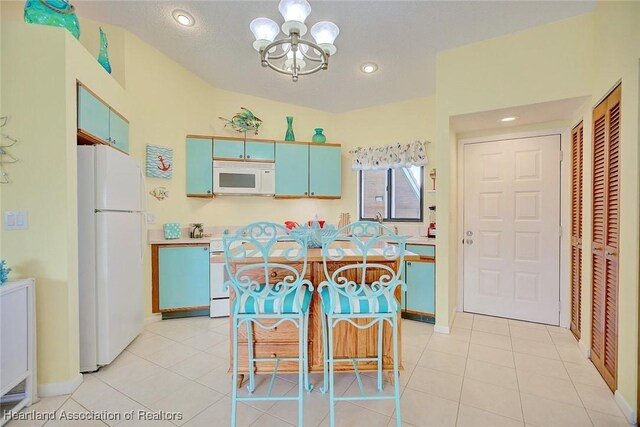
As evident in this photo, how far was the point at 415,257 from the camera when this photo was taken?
1.73 metres

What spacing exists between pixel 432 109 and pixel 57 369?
425cm

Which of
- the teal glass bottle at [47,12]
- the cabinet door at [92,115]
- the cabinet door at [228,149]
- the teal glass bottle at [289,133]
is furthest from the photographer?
the teal glass bottle at [289,133]

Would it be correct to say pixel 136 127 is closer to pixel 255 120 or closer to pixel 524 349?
pixel 255 120

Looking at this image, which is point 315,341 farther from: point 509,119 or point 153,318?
point 509,119

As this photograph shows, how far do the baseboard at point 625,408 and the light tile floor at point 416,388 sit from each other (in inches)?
1.3

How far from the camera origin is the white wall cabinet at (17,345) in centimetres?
151

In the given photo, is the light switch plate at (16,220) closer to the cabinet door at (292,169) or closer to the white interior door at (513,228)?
the cabinet door at (292,169)

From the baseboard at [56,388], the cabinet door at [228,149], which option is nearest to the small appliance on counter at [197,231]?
the cabinet door at [228,149]

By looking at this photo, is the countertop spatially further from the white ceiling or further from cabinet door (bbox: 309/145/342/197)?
the white ceiling

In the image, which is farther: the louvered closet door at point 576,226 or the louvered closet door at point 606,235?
the louvered closet door at point 576,226

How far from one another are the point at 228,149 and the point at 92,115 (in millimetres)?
1531

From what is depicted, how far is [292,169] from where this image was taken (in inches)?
148

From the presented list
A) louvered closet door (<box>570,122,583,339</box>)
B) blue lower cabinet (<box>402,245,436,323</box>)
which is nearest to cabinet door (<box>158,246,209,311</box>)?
blue lower cabinet (<box>402,245,436,323</box>)

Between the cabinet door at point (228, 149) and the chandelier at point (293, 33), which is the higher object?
the chandelier at point (293, 33)
